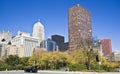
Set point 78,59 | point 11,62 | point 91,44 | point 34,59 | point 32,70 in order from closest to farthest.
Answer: point 32,70 → point 91,44 → point 78,59 → point 34,59 → point 11,62

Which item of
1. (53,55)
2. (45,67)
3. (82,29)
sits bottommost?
(45,67)

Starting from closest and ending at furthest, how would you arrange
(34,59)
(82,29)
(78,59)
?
1. (78,59)
2. (34,59)
3. (82,29)

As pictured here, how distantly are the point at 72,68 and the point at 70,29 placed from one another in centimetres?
13686

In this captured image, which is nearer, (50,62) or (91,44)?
(91,44)

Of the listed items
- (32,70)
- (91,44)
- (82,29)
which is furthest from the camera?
(82,29)

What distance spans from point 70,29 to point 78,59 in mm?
122639

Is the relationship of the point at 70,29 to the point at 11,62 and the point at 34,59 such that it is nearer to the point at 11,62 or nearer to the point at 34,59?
the point at 11,62

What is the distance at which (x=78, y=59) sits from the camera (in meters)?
76.2

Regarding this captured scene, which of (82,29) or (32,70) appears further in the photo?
(82,29)

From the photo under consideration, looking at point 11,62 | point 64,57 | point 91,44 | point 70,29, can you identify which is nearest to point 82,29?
point 70,29

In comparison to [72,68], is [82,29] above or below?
above

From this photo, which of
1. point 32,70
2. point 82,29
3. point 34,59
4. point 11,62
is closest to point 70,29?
point 82,29

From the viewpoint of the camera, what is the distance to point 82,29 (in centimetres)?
19550

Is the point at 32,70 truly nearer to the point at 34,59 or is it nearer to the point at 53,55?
the point at 53,55
